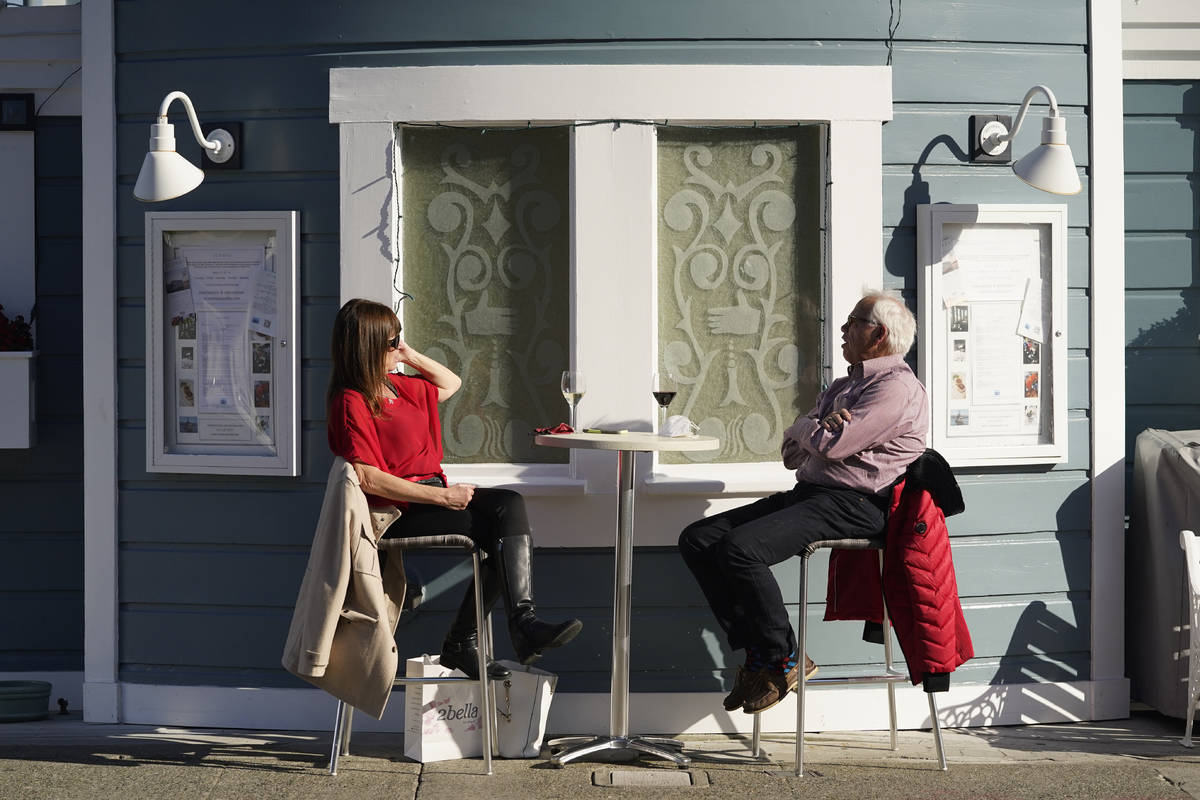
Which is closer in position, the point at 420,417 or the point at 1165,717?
the point at 420,417

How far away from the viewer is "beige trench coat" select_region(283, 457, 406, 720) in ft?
10.9

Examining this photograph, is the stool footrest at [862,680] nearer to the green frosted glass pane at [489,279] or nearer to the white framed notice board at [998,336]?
the white framed notice board at [998,336]

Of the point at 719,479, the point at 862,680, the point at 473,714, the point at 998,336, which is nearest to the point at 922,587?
the point at 862,680

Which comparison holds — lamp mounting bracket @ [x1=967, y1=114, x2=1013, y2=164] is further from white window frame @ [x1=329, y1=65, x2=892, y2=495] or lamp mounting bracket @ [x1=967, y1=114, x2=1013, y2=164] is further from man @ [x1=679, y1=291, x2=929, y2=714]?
man @ [x1=679, y1=291, x2=929, y2=714]

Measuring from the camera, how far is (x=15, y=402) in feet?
13.8

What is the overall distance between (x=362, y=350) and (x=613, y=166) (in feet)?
3.47

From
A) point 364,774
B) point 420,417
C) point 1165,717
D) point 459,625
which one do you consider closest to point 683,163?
point 420,417

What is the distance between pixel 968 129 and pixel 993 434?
1.03 meters

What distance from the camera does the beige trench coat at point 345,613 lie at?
10.9 feet

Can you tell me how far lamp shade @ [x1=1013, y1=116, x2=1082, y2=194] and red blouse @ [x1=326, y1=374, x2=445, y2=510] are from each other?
6.58ft

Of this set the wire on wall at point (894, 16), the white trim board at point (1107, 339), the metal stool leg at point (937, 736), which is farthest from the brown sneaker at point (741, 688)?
the wire on wall at point (894, 16)

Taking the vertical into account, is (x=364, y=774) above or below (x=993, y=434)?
below

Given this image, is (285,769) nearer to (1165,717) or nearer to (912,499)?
(912,499)

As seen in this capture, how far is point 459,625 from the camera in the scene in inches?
141
